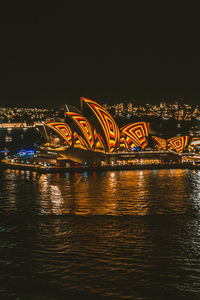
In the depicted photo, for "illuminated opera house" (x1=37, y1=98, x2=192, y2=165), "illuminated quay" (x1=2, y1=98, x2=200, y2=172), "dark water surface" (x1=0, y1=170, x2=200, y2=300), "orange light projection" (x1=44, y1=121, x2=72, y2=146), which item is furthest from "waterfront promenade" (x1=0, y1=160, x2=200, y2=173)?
"dark water surface" (x1=0, y1=170, x2=200, y2=300)

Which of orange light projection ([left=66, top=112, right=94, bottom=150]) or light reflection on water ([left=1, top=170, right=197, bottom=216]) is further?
orange light projection ([left=66, top=112, right=94, bottom=150])

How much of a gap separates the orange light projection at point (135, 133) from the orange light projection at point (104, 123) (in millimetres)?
2658

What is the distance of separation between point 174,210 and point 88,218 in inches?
237

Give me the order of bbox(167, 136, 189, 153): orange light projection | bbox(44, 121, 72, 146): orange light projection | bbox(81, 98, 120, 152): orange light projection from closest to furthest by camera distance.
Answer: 1. bbox(81, 98, 120, 152): orange light projection
2. bbox(44, 121, 72, 146): orange light projection
3. bbox(167, 136, 189, 153): orange light projection

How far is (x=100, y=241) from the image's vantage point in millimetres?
19797

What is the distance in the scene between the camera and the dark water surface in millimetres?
14977

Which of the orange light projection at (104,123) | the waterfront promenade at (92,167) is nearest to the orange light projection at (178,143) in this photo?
the waterfront promenade at (92,167)

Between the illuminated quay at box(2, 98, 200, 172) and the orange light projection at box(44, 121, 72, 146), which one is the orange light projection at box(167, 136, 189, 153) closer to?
the illuminated quay at box(2, 98, 200, 172)

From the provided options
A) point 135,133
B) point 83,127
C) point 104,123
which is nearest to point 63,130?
point 83,127

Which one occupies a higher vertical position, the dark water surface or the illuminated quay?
the illuminated quay

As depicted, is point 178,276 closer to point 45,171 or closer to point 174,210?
point 174,210

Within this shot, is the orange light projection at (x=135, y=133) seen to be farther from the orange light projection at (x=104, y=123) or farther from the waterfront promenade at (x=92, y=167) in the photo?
the waterfront promenade at (x=92, y=167)

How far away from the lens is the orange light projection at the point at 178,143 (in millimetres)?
51688

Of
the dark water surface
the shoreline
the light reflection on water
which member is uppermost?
the shoreline
